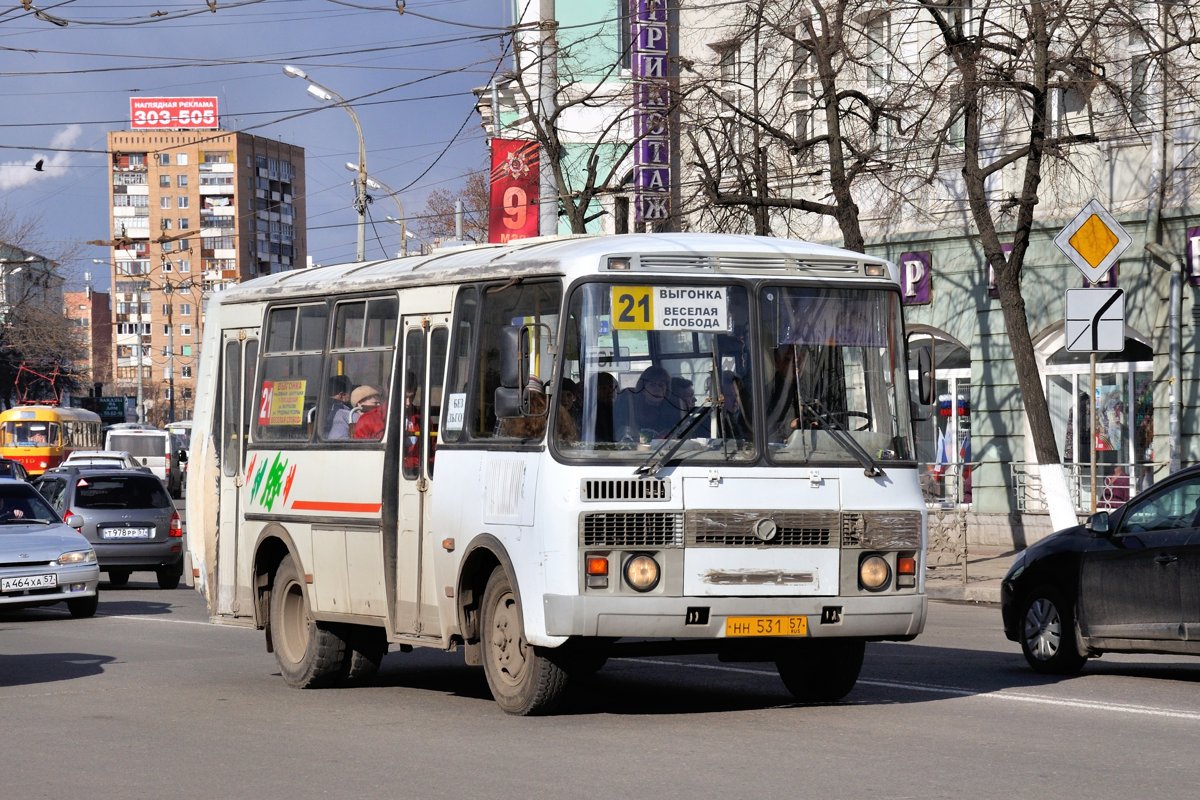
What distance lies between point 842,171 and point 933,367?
13.7 metres

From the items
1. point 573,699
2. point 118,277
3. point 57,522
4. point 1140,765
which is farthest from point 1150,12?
point 118,277

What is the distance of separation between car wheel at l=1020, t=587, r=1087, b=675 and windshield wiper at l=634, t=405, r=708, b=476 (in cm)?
418

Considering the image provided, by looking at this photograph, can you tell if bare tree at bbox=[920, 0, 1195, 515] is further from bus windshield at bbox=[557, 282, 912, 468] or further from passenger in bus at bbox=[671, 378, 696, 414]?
passenger in bus at bbox=[671, 378, 696, 414]

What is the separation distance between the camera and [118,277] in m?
171

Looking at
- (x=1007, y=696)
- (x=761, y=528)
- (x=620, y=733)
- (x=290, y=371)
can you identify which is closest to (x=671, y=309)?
(x=761, y=528)

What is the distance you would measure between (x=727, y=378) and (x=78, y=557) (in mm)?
11847

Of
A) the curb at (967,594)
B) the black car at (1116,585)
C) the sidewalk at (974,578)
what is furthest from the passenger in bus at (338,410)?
the curb at (967,594)

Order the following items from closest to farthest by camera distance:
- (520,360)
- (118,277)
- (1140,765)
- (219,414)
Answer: (1140,765) < (520,360) < (219,414) < (118,277)

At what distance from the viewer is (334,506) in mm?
12727

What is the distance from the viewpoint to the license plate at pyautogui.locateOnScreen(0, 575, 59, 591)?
19.8 meters

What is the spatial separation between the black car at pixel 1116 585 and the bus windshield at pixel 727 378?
104 inches

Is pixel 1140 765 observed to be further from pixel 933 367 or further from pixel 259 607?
pixel 259 607

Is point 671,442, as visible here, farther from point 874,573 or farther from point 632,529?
point 874,573

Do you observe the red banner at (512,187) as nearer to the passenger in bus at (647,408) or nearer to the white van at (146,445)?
the passenger in bus at (647,408)
